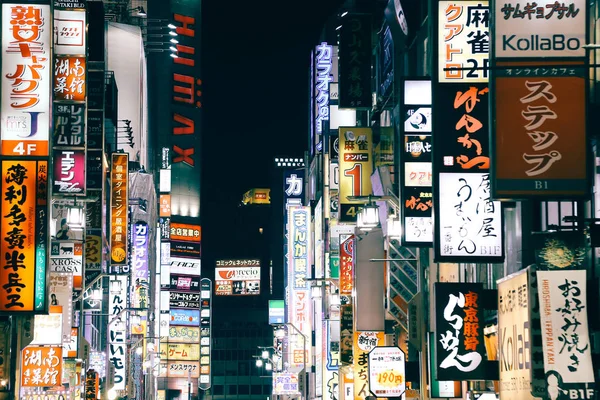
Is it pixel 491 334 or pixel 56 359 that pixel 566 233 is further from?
pixel 56 359

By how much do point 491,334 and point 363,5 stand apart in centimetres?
2288

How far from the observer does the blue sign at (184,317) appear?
253 ft

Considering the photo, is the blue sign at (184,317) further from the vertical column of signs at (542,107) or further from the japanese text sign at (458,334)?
the vertical column of signs at (542,107)

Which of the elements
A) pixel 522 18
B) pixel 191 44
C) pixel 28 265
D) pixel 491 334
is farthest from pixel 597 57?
pixel 191 44

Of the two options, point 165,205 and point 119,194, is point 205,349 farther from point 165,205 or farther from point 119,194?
point 119,194

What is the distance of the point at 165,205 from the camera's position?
86.2 metres

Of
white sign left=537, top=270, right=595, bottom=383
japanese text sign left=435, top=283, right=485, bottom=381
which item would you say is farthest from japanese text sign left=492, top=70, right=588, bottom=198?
japanese text sign left=435, top=283, right=485, bottom=381

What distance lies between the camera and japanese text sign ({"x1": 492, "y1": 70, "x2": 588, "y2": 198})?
13.9 metres

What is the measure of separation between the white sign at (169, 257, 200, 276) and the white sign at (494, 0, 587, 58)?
66.9 meters

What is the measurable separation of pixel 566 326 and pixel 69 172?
68.3 ft

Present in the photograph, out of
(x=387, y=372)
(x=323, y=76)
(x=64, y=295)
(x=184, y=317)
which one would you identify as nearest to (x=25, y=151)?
(x=64, y=295)

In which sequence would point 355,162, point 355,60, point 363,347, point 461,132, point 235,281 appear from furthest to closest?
point 235,281 → point 355,60 → point 355,162 → point 363,347 → point 461,132

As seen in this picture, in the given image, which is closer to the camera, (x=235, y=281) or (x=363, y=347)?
(x=363, y=347)

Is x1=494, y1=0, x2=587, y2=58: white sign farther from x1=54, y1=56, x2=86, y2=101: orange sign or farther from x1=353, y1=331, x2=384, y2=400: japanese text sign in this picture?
x1=353, y1=331, x2=384, y2=400: japanese text sign
